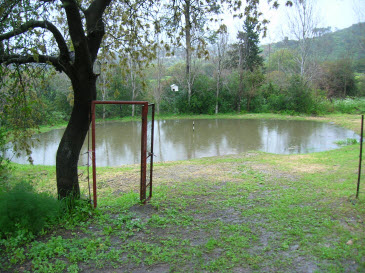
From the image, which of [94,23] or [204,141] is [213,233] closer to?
[94,23]

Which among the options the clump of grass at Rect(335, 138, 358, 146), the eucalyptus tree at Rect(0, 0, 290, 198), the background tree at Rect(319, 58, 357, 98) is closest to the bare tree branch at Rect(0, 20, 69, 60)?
the eucalyptus tree at Rect(0, 0, 290, 198)

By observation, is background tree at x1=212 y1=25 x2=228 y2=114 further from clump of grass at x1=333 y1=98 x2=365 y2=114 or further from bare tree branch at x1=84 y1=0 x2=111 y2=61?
bare tree branch at x1=84 y1=0 x2=111 y2=61

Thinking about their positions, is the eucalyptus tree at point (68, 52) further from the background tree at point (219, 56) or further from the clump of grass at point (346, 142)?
the background tree at point (219, 56)

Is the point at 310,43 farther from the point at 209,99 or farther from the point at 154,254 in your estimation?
the point at 154,254

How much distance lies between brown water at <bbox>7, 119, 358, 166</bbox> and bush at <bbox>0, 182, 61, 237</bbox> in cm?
Result: 725

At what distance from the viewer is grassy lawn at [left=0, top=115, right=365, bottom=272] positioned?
3023mm

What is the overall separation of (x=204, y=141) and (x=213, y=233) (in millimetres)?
11394

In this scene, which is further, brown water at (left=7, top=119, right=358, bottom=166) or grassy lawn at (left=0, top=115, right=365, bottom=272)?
brown water at (left=7, top=119, right=358, bottom=166)

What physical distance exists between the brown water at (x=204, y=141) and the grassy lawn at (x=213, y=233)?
19.9ft

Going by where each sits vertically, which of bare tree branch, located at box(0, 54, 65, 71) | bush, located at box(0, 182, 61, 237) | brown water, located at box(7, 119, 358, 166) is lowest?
brown water, located at box(7, 119, 358, 166)

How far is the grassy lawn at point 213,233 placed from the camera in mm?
3023

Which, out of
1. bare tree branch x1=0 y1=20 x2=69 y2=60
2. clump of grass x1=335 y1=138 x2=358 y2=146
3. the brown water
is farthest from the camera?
clump of grass x1=335 y1=138 x2=358 y2=146

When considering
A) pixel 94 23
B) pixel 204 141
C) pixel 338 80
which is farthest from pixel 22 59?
pixel 338 80

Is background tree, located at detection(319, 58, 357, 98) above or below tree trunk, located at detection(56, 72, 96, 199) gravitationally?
above
